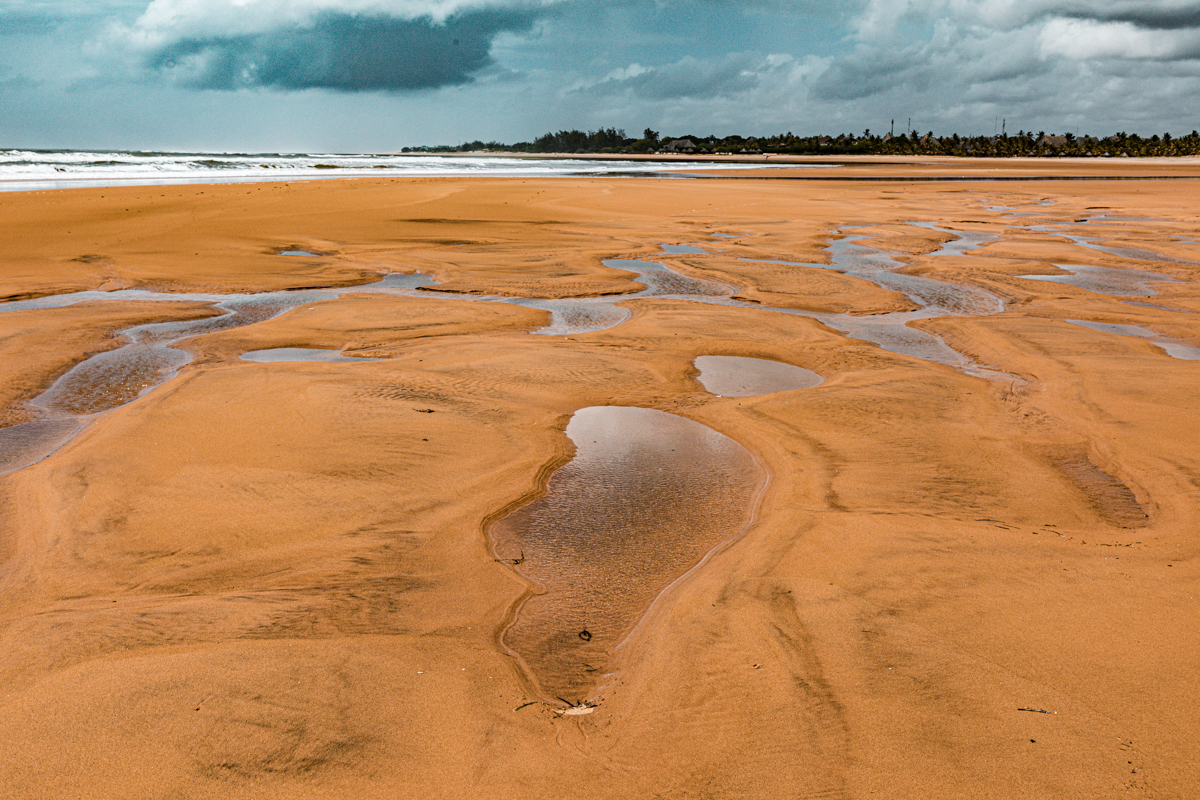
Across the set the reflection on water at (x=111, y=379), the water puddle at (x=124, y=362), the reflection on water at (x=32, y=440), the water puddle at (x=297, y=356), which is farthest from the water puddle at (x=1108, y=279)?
the reflection on water at (x=32, y=440)

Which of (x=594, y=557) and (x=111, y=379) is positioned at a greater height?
(x=111, y=379)

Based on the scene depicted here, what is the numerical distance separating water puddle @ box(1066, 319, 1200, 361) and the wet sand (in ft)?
0.74

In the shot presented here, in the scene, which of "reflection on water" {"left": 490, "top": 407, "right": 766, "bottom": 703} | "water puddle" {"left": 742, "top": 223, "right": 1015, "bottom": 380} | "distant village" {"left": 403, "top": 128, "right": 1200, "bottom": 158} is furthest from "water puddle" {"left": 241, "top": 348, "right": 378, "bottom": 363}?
"distant village" {"left": 403, "top": 128, "right": 1200, "bottom": 158}

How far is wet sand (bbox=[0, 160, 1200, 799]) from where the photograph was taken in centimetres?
286

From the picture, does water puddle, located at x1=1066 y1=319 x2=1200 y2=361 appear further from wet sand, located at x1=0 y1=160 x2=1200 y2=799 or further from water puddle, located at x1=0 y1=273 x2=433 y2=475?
water puddle, located at x1=0 y1=273 x2=433 y2=475

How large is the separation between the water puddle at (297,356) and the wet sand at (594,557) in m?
0.20

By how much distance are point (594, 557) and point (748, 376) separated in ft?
14.4

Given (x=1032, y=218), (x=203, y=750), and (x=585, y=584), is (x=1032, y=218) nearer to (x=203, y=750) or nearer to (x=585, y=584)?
(x=585, y=584)

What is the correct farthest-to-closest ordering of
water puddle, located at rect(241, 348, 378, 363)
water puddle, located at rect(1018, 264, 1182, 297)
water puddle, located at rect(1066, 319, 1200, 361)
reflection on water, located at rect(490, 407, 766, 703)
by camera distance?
1. water puddle, located at rect(1018, 264, 1182, 297)
2. water puddle, located at rect(1066, 319, 1200, 361)
3. water puddle, located at rect(241, 348, 378, 363)
4. reflection on water, located at rect(490, 407, 766, 703)

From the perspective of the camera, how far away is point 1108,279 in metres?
14.5

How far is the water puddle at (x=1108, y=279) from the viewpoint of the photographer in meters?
13.3

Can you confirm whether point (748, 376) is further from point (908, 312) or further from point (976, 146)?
point (976, 146)

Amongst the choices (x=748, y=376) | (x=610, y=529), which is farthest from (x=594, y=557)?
(x=748, y=376)

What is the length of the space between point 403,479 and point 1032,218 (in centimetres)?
2831
